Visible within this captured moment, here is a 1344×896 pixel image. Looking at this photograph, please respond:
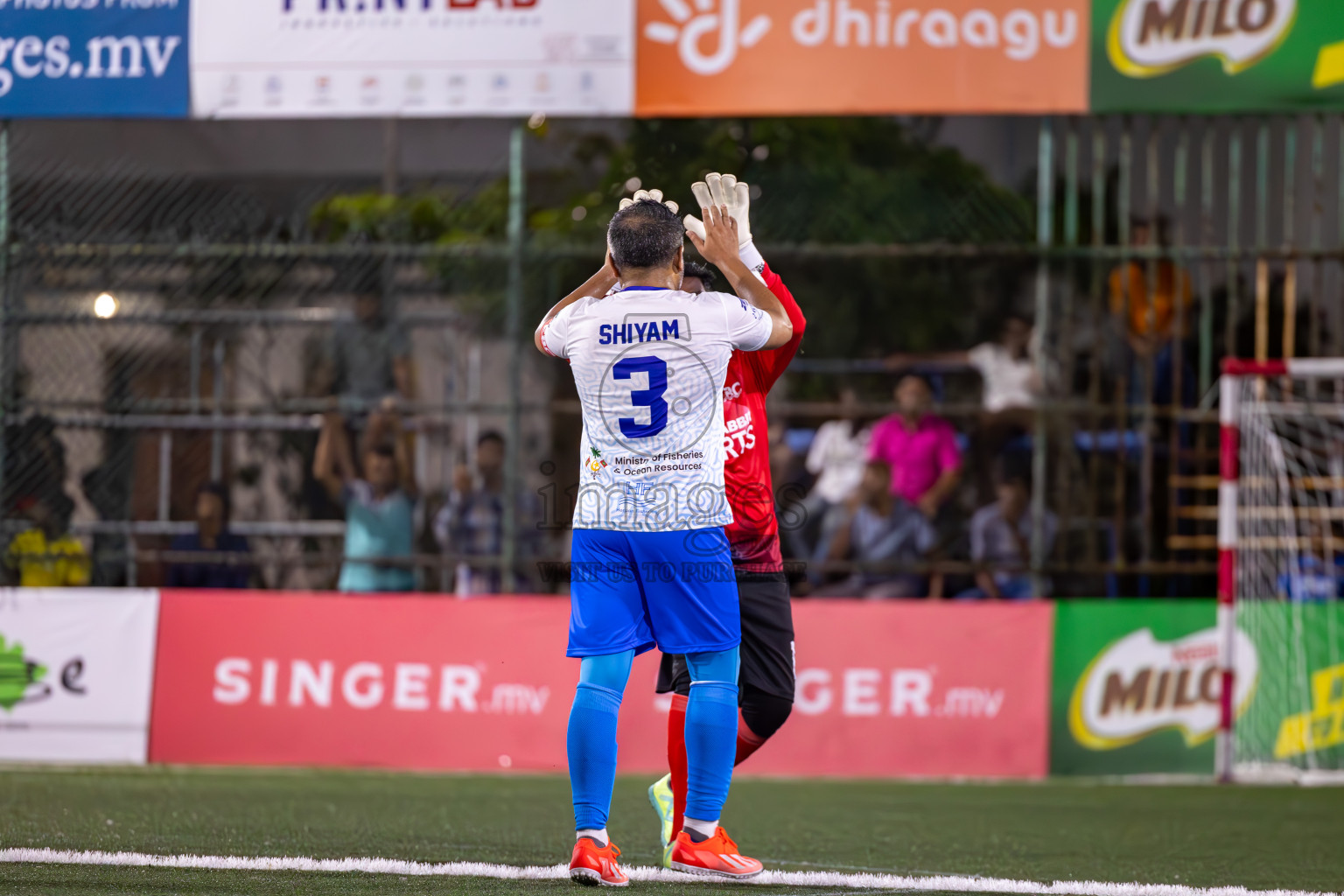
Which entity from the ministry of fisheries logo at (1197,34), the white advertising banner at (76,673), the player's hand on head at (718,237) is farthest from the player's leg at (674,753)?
the ministry of fisheries logo at (1197,34)

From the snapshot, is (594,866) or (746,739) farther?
(746,739)

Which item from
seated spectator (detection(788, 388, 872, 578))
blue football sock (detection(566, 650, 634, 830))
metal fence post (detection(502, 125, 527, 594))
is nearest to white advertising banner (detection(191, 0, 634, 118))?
metal fence post (detection(502, 125, 527, 594))

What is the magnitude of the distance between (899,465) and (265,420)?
13.6ft

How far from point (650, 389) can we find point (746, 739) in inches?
61.0

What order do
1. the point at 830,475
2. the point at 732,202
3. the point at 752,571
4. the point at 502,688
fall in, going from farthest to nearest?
the point at 830,475
the point at 502,688
the point at 752,571
the point at 732,202

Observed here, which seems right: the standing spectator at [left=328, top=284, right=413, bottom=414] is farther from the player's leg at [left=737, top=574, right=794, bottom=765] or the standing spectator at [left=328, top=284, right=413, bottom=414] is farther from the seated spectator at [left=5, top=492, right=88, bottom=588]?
the player's leg at [left=737, top=574, right=794, bottom=765]

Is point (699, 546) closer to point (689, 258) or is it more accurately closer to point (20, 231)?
point (689, 258)

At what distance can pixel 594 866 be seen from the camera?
448 cm

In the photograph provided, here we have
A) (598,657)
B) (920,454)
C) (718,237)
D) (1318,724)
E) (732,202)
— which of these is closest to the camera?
(598,657)

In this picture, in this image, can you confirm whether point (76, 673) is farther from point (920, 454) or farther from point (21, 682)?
point (920, 454)

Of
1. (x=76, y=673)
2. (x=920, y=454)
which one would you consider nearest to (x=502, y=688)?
(x=76, y=673)

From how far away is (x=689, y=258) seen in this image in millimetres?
9328

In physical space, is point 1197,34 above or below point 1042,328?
above

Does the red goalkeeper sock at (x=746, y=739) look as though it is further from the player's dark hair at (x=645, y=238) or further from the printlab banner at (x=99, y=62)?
the printlab banner at (x=99, y=62)
